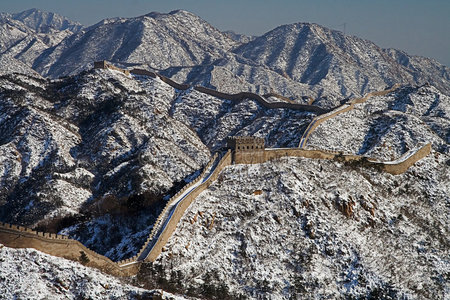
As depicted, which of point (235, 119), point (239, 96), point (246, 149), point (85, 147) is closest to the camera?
point (246, 149)

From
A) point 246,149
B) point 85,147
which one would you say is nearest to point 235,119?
point 85,147

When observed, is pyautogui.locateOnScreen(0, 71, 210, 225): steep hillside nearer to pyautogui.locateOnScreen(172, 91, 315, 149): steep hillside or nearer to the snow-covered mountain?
the snow-covered mountain

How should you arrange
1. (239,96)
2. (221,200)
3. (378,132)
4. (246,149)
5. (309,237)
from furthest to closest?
(239,96)
(378,132)
(246,149)
(221,200)
(309,237)

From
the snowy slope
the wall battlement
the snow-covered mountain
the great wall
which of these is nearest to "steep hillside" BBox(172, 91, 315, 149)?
the snow-covered mountain

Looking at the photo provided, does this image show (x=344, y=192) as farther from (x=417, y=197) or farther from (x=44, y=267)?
(x=44, y=267)

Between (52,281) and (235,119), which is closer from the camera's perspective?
(52,281)

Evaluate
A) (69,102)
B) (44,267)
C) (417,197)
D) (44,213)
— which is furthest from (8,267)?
(69,102)

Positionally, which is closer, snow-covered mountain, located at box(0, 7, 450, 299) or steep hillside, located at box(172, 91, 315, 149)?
snow-covered mountain, located at box(0, 7, 450, 299)

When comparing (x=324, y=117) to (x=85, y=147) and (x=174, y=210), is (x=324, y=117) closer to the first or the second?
(x=85, y=147)

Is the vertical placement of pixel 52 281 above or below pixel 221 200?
below
